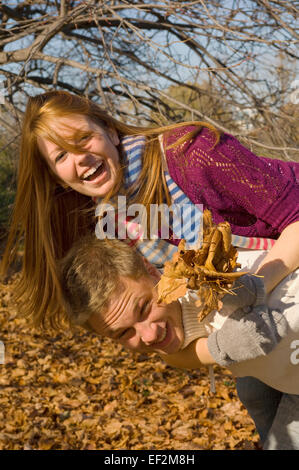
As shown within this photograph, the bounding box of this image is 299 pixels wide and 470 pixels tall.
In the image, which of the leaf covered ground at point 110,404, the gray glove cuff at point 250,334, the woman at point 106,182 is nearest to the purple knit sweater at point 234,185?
the woman at point 106,182

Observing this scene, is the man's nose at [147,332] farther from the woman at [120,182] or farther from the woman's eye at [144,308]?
the woman at [120,182]

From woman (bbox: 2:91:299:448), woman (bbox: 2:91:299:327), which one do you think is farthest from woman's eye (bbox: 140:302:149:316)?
woman (bbox: 2:91:299:327)

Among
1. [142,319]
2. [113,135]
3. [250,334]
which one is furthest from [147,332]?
[113,135]

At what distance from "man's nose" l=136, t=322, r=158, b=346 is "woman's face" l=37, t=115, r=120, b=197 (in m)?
0.56

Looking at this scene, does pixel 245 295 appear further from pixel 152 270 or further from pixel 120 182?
pixel 120 182

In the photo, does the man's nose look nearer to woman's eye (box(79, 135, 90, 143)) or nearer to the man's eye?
the man's eye

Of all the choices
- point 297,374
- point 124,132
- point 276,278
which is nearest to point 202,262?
point 276,278

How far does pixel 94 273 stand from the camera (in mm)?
1922

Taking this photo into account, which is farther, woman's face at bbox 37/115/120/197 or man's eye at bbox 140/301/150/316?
woman's face at bbox 37/115/120/197

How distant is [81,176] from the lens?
2.07 metres

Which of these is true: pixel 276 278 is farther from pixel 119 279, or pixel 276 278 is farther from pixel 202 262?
pixel 119 279

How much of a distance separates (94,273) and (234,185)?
0.62 metres

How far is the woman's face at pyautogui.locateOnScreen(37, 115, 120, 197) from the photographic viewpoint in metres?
2.01
